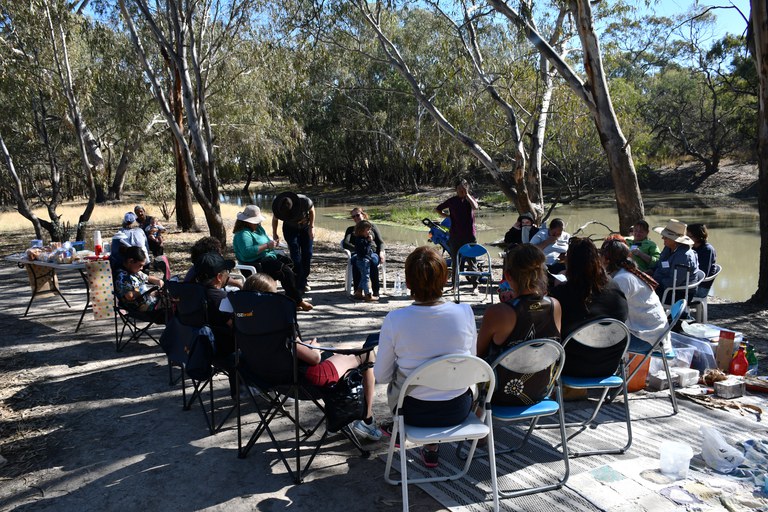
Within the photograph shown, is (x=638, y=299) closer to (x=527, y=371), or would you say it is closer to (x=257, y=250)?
(x=527, y=371)

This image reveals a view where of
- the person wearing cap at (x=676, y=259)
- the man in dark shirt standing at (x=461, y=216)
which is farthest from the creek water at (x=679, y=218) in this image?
Result: the person wearing cap at (x=676, y=259)

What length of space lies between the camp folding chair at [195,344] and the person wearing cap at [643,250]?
4.44 m

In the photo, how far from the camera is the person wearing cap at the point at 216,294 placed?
12.8ft

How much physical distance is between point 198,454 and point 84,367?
2202 mm

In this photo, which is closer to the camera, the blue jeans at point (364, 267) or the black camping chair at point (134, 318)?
the black camping chair at point (134, 318)

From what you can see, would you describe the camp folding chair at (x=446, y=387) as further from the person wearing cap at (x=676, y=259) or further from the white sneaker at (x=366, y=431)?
the person wearing cap at (x=676, y=259)

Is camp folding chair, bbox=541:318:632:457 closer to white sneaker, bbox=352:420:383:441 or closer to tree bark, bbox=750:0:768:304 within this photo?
white sneaker, bbox=352:420:383:441

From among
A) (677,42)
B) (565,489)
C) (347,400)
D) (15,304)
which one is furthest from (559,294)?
(677,42)

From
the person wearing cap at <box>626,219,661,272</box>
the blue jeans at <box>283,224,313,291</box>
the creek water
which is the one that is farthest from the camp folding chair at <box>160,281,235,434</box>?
the creek water

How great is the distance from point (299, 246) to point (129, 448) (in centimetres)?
400

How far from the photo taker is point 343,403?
3195 mm

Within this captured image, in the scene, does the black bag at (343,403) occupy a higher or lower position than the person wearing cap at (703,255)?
lower

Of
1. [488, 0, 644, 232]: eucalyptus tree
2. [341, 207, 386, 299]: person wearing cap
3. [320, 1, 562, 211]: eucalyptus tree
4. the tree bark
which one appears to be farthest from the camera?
[320, 1, 562, 211]: eucalyptus tree

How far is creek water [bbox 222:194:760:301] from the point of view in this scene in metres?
12.7
